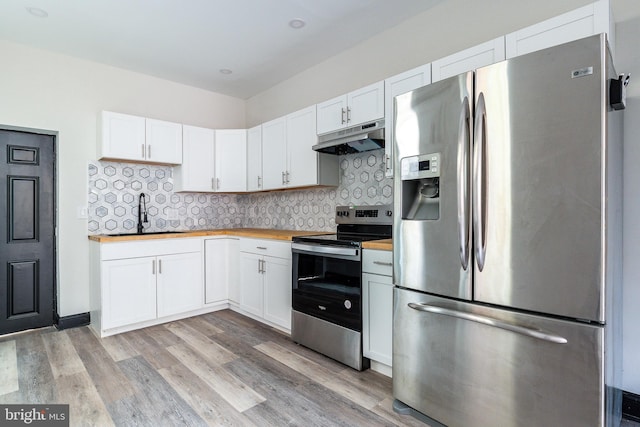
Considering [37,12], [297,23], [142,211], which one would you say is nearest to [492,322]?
[297,23]

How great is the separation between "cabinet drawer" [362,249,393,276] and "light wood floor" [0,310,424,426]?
734mm

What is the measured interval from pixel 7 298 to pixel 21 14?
8.25 feet

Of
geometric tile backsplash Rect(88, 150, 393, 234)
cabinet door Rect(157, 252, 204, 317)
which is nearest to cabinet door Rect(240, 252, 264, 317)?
cabinet door Rect(157, 252, 204, 317)

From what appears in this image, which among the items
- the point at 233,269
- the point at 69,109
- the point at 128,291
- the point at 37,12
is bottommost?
the point at 128,291

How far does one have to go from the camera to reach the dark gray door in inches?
122

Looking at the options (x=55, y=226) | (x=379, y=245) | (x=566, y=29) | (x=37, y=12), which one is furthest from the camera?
(x=55, y=226)

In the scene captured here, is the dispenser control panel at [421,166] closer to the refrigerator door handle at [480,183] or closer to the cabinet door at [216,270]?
the refrigerator door handle at [480,183]

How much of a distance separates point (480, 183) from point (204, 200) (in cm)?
363

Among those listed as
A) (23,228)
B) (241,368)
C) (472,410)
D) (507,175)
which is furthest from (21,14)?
(472,410)

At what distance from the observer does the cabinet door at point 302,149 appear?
3.19m

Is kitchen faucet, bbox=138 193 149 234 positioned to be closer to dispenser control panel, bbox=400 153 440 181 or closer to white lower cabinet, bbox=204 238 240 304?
white lower cabinet, bbox=204 238 240 304

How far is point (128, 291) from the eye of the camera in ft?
10.3

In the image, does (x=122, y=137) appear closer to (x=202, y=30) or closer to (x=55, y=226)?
(x=55, y=226)

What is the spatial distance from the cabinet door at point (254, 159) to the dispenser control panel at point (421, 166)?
2341 millimetres
